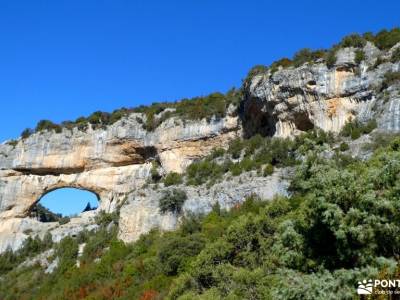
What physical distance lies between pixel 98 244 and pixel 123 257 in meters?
4.94

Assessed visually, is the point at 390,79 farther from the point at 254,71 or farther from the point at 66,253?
the point at 66,253

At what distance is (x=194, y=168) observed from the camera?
3591 centimetres

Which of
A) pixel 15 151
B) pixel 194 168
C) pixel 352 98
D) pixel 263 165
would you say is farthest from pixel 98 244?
pixel 352 98

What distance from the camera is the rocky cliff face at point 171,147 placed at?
3041 cm

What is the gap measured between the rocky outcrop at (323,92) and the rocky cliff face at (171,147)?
6cm

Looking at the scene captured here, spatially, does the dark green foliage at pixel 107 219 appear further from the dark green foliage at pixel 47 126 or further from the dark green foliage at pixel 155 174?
the dark green foliage at pixel 47 126

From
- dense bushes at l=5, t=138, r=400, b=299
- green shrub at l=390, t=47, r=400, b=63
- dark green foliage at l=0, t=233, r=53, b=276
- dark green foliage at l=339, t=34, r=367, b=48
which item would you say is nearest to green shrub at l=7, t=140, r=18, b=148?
dark green foliage at l=0, t=233, r=53, b=276

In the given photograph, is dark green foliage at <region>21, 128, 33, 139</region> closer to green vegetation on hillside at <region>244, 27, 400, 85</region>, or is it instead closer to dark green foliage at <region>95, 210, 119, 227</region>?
dark green foliage at <region>95, 210, 119, 227</region>

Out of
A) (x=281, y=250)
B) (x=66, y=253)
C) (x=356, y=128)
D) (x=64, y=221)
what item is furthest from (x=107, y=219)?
(x=281, y=250)

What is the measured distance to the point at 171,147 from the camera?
41188 millimetres

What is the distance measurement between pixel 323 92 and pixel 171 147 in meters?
14.7

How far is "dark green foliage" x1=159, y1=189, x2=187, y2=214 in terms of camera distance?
3158 cm

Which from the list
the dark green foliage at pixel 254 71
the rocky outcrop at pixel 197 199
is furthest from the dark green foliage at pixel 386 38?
the rocky outcrop at pixel 197 199

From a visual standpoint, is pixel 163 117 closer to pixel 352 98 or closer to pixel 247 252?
pixel 352 98
